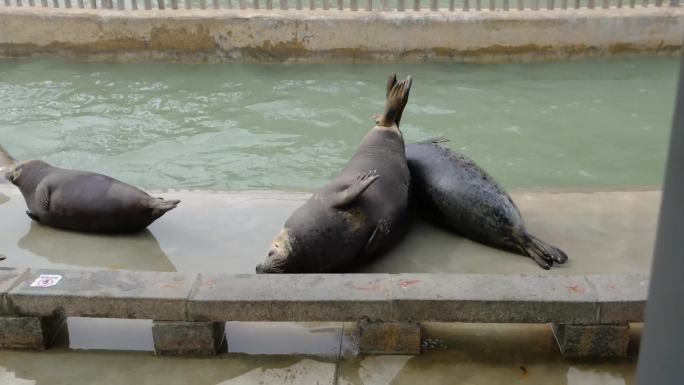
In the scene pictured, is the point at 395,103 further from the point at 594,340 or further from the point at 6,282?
the point at 6,282

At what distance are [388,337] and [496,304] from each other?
1.74ft

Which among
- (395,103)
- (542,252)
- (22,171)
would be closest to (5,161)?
(22,171)

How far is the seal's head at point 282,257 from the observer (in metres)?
3.89

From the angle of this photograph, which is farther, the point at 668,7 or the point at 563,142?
the point at 668,7

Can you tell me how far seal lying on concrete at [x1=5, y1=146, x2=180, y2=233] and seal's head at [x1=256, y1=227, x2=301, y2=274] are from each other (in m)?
0.96

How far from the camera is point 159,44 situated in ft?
31.6

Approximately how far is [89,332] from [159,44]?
21.8 ft

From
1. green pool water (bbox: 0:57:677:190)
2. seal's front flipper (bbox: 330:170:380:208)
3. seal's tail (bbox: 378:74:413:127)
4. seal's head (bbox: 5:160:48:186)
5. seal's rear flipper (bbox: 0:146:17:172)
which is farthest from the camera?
green pool water (bbox: 0:57:677:190)

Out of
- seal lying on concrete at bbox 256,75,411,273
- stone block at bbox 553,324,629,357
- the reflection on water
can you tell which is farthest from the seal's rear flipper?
stone block at bbox 553,324,629,357

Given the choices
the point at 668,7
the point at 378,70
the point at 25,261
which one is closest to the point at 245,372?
the point at 25,261

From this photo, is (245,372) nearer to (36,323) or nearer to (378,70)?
(36,323)

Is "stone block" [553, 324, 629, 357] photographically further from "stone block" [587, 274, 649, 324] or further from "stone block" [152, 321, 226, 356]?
"stone block" [152, 321, 226, 356]

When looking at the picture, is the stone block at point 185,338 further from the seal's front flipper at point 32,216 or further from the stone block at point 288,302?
the seal's front flipper at point 32,216

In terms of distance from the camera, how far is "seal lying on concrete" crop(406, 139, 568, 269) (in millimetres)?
4320
